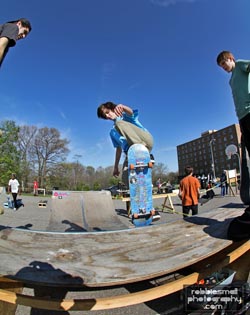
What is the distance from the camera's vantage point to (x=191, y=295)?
1518 mm

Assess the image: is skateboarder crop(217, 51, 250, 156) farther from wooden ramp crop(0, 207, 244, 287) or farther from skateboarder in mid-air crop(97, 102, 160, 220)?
skateboarder in mid-air crop(97, 102, 160, 220)

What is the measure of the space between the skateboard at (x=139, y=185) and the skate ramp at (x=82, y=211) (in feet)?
2.56

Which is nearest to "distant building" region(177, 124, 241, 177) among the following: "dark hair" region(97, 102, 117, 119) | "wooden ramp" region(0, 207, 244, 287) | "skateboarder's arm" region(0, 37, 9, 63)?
"dark hair" region(97, 102, 117, 119)

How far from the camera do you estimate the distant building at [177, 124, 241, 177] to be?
76.0 m

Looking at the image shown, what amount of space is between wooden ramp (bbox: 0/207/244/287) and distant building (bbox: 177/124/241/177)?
238 feet

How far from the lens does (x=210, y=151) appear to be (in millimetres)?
84625

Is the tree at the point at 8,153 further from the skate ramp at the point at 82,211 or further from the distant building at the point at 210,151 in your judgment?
the distant building at the point at 210,151

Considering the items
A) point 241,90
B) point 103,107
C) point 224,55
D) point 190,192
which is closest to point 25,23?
point 103,107

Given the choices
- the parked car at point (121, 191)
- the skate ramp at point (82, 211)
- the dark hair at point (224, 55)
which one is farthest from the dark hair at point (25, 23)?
the parked car at point (121, 191)

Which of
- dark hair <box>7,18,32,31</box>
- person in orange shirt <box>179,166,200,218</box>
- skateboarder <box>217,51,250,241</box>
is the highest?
dark hair <box>7,18,32,31</box>

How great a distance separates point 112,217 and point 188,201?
2.32 m

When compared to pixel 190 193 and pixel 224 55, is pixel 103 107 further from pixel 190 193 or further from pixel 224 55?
pixel 190 193

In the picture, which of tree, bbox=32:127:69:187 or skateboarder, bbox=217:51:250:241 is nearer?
skateboarder, bbox=217:51:250:241

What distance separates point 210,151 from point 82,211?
8674 centimetres
